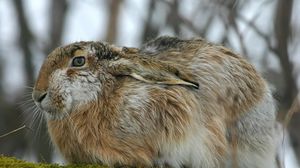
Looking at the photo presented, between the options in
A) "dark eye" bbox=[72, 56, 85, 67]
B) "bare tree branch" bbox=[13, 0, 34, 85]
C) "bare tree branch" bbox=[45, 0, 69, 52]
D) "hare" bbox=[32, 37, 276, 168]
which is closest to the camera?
"hare" bbox=[32, 37, 276, 168]

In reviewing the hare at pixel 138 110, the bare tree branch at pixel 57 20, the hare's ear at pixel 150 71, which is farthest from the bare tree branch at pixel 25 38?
the hare's ear at pixel 150 71

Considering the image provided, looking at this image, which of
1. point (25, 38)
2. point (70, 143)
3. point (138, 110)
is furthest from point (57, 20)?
point (138, 110)

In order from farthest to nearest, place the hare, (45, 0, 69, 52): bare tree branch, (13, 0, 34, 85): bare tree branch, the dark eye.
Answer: (45, 0, 69, 52): bare tree branch, (13, 0, 34, 85): bare tree branch, the dark eye, the hare

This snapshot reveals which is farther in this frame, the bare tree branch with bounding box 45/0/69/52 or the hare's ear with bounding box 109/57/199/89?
the bare tree branch with bounding box 45/0/69/52

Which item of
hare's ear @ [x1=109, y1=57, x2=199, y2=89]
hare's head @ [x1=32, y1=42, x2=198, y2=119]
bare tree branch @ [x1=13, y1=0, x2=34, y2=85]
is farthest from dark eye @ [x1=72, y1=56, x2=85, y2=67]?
bare tree branch @ [x1=13, y1=0, x2=34, y2=85]

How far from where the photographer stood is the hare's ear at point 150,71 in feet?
16.7

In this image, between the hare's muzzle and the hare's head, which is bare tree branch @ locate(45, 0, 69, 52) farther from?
the hare's muzzle

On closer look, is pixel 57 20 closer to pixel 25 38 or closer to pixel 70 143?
pixel 25 38

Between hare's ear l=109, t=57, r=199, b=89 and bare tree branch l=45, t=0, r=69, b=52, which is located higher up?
hare's ear l=109, t=57, r=199, b=89

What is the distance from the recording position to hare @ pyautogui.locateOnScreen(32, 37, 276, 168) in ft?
16.4

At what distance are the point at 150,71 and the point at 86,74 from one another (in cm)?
38

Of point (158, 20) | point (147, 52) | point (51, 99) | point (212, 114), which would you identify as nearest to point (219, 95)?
point (212, 114)

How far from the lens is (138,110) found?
5.00 meters

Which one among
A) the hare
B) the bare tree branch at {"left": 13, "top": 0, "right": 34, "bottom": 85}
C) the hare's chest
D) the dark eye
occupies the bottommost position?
the bare tree branch at {"left": 13, "top": 0, "right": 34, "bottom": 85}
